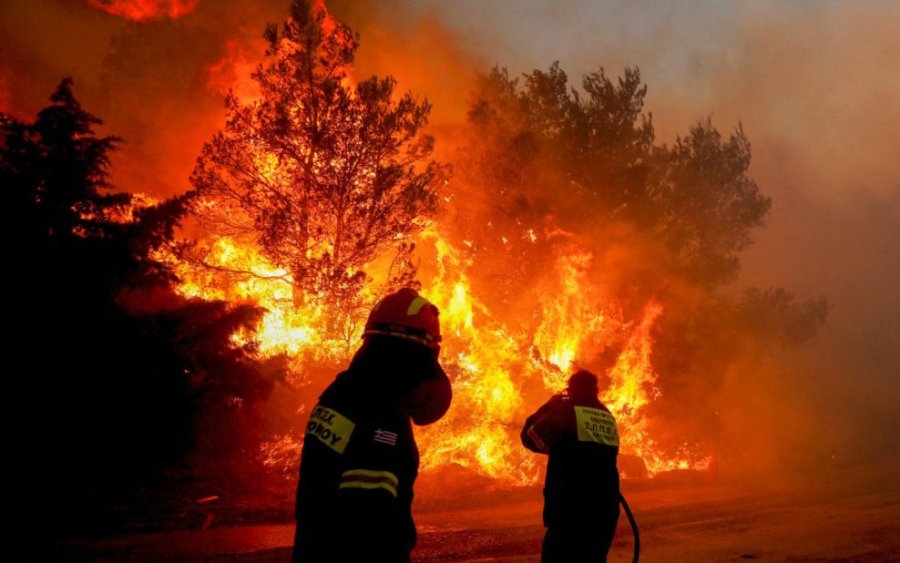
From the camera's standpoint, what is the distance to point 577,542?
403 centimetres

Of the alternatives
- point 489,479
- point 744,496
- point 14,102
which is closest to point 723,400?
point 744,496

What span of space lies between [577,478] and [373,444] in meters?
2.58

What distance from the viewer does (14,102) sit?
2294 cm

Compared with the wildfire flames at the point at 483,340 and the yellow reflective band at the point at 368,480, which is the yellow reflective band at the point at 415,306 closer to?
the yellow reflective band at the point at 368,480

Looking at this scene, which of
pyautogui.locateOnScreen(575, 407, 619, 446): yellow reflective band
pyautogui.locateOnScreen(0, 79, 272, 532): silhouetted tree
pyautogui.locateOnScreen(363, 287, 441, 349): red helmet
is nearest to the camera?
pyautogui.locateOnScreen(363, 287, 441, 349): red helmet

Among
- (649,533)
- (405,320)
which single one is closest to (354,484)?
(405,320)

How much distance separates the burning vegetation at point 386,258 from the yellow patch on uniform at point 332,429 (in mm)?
5775

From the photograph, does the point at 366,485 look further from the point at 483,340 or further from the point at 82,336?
the point at 483,340

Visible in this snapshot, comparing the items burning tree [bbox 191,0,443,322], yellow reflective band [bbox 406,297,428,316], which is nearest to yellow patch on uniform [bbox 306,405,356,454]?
yellow reflective band [bbox 406,297,428,316]

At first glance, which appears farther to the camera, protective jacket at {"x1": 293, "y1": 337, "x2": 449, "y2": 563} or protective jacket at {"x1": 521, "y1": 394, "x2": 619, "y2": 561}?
protective jacket at {"x1": 521, "y1": 394, "x2": 619, "y2": 561}

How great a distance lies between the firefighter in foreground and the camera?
1865 mm

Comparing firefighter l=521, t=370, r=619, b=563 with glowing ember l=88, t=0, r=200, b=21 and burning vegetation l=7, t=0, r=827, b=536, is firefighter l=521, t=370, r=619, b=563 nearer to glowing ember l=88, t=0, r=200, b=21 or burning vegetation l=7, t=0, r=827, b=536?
burning vegetation l=7, t=0, r=827, b=536

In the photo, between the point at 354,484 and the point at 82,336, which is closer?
the point at 354,484

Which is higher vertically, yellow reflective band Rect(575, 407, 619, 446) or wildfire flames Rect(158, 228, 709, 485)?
wildfire flames Rect(158, 228, 709, 485)
